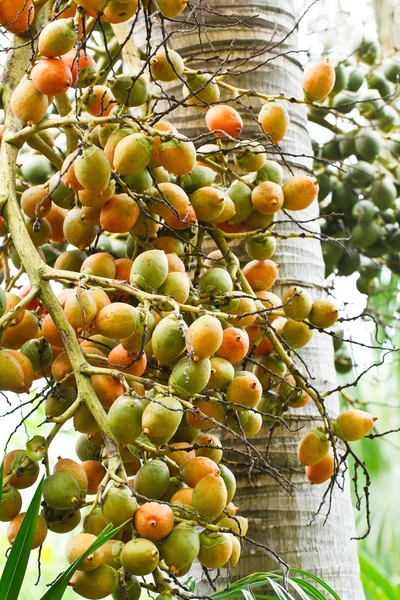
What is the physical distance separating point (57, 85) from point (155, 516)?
2.04 feet

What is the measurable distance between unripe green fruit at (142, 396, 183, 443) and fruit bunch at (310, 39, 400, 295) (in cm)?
146

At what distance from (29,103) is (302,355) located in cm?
70

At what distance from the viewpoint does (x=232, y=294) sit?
1071 mm

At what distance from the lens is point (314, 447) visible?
A: 1143mm

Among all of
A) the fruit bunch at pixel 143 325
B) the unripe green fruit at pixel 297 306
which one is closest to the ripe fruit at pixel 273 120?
the fruit bunch at pixel 143 325

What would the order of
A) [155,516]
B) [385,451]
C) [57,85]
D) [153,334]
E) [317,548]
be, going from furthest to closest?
[385,451] < [317,548] < [57,85] < [153,334] < [155,516]

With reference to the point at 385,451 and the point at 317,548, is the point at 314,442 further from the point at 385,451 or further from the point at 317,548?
the point at 385,451

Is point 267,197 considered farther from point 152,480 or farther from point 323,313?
point 152,480

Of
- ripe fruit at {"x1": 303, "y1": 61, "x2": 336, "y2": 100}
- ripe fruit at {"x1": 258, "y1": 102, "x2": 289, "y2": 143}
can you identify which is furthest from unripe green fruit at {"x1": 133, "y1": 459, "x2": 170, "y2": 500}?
ripe fruit at {"x1": 303, "y1": 61, "x2": 336, "y2": 100}

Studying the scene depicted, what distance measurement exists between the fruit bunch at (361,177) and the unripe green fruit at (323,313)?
106cm

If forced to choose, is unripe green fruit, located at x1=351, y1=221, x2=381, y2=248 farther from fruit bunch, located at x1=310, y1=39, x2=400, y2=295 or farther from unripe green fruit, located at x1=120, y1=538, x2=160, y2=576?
unripe green fruit, located at x1=120, y1=538, x2=160, y2=576

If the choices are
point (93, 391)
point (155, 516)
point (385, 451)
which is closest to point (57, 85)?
point (93, 391)

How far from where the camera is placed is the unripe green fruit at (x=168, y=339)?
0.92 meters

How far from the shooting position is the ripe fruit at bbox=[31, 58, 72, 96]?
1.05 metres
